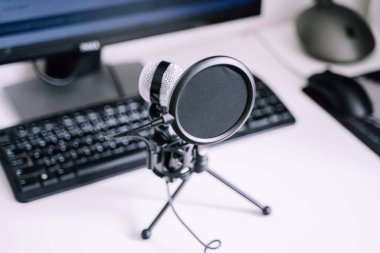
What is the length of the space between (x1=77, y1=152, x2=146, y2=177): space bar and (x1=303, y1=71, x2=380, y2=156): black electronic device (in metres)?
→ 0.34

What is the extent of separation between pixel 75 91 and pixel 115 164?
7.9 inches

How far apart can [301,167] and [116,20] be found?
366 mm

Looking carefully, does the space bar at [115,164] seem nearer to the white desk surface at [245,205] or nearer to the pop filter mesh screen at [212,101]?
the white desk surface at [245,205]

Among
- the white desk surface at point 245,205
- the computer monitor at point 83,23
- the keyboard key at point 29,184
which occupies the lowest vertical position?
the white desk surface at point 245,205

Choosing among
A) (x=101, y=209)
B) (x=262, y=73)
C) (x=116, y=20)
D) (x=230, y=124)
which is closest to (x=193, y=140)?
(x=230, y=124)

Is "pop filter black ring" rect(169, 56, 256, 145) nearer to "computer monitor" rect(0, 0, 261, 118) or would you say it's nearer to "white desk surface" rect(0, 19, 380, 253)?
"white desk surface" rect(0, 19, 380, 253)

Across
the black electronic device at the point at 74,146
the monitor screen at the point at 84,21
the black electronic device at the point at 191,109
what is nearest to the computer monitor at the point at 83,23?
the monitor screen at the point at 84,21

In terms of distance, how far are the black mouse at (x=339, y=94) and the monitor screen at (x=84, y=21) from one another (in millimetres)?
208

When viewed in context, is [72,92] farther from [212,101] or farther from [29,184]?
[212,101]

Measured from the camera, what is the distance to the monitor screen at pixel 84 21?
0.75 meters

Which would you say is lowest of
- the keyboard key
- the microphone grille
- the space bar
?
the space bar

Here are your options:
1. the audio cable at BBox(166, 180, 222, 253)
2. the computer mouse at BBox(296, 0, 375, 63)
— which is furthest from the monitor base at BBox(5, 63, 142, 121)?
the computer mouse at BBox(296, 0, 375, 63)

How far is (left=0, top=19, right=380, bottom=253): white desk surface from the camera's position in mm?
623

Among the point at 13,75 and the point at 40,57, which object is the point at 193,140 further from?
the point at 13,75
